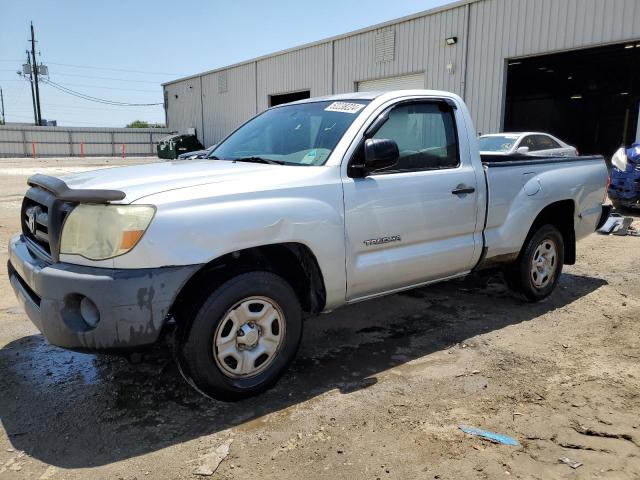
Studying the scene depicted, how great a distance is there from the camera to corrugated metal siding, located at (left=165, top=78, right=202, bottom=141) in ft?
119

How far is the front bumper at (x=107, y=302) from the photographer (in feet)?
8.87

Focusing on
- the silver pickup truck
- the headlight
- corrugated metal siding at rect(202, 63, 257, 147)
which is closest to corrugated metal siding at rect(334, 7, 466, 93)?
corrugated metal siding at rect(202, 63, 257, 147)

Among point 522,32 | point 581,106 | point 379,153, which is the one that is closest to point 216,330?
point 379,153

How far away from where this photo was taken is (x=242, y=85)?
30.2 m

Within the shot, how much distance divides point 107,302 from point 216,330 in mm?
617

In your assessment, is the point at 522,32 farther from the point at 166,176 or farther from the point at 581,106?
the point at 581,106

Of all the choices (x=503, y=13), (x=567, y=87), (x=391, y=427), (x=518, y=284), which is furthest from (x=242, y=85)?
(x=391, y=427)

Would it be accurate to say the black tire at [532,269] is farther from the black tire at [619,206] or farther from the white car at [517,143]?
the white car at [517,143]

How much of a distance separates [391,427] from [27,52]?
60.8 meters

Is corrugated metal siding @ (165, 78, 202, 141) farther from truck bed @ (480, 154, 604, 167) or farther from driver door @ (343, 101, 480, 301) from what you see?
driver door @ (343, 101, 480, 301)

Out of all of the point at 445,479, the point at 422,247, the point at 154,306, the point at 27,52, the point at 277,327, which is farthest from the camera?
the point at 27,52

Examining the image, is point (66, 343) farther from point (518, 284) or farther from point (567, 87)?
point (567, 87)

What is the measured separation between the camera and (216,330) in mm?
3012

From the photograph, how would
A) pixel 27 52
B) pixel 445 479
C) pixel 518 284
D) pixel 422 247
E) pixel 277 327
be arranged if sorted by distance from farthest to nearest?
pixel 27 52
pixel 518 284
pixel 422 247
pixel 277 327
pixel 445 479
